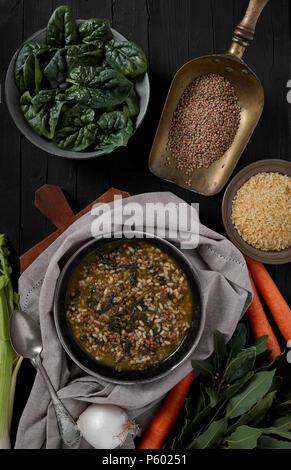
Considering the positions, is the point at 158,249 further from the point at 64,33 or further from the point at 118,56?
the point at 64,33

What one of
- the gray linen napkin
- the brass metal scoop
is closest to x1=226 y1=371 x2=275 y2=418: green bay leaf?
the gray linen napkin

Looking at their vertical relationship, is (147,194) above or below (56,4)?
below

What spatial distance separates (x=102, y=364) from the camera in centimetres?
218

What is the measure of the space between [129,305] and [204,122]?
0.99 metres

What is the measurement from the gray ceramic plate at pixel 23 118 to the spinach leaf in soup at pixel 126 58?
2.2 inches

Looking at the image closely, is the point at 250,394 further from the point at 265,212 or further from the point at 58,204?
the point at 58,204

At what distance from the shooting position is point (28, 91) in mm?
2281

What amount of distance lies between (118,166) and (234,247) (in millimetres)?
736

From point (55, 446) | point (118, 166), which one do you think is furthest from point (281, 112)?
point (55, 446)

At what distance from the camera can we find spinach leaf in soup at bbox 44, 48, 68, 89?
2264 mm

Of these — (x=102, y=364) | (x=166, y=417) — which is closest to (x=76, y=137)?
(x=102, y=364)

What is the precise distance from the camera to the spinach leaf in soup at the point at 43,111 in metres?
2.25

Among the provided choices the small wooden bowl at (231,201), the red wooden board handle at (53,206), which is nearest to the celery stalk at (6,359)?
the red wooden board handle at (53,206)

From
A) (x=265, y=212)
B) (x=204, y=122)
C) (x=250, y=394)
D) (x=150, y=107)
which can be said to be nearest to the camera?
(x=250, y=394)
